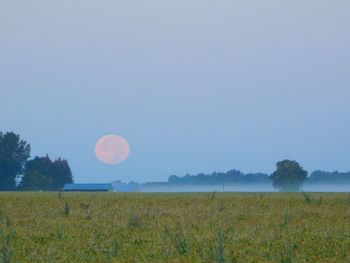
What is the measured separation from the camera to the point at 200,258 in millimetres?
12352

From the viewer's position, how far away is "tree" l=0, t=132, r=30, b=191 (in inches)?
5226

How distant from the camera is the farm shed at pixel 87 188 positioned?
138650 millimetres

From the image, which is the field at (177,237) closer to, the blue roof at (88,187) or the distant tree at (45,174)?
the distant tree at (45,174)

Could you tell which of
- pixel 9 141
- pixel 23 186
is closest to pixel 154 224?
pixel 23 186

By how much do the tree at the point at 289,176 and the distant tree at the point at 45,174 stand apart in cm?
5159

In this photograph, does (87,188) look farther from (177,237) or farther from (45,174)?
(177,237)

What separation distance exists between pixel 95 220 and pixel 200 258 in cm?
1001

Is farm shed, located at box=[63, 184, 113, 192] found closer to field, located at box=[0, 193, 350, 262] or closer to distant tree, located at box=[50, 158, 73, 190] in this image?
distant tree, located at box=[50, 158, 73, 190]

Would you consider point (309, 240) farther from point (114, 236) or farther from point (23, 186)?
point (23, 186)

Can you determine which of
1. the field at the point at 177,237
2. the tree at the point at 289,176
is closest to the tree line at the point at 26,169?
the tree at the point at 289,176

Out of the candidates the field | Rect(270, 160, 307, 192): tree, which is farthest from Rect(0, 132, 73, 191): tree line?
the field

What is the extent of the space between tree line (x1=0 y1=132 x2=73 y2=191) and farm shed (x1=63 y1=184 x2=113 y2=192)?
241cm

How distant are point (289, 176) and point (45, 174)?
59814mm

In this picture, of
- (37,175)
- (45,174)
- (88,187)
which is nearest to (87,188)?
(88,187)
